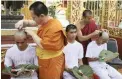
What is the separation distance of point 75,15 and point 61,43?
4.13 metres

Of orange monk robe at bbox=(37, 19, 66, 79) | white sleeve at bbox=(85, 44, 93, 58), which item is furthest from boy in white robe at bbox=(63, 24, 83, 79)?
orange monk robe at bbox=(37, 19, 66, 79)

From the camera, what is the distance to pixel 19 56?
9.80 feet

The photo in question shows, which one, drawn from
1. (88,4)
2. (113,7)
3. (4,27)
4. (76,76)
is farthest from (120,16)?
(76,76)

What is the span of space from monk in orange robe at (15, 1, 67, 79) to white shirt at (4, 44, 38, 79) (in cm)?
10

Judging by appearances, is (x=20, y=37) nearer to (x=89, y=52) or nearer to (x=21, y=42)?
(x=21, y=42)

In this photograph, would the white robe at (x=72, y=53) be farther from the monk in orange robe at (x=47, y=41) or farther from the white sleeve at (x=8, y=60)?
the white sleeve at (x=8, y=60)

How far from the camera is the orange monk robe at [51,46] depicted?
276 cm

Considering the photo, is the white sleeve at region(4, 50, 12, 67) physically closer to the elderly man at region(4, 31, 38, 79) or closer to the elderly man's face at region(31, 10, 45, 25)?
the elderly man at region(4, 31, 38, 79)

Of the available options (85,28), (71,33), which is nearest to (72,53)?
(71,33)

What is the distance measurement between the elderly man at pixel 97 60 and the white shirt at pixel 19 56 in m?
0.83

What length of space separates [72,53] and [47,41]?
2.42ft

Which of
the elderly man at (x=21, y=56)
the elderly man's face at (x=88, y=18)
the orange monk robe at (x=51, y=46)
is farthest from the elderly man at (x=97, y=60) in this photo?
the elderly man at (x=21, y=56)

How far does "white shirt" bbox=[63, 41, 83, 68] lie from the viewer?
3.38 meters

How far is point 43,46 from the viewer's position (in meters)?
2.76
